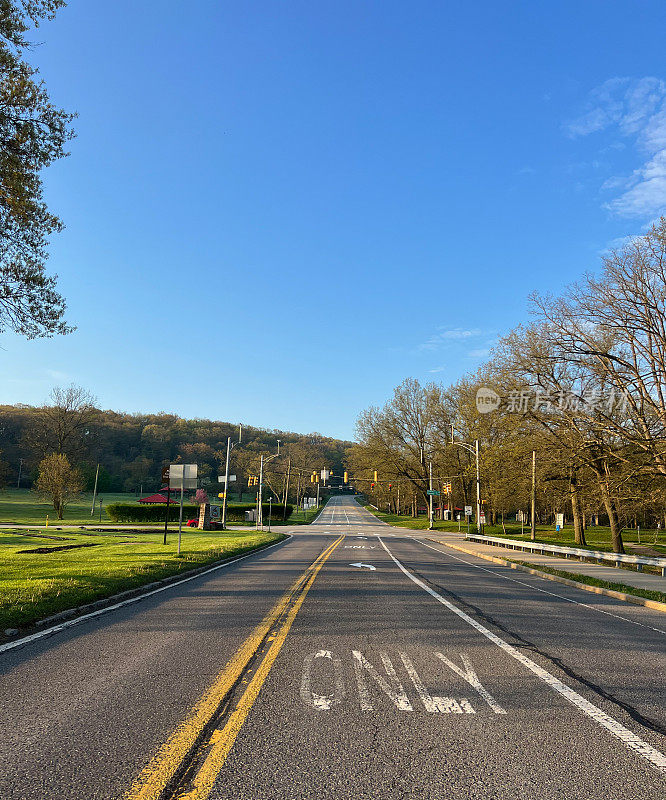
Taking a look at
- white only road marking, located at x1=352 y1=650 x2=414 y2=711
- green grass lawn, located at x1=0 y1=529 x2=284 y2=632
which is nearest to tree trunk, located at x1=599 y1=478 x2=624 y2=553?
green grass lawn, located at x1=0 y1=529 x2=284 y2=632

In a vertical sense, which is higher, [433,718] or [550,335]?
[550,335]

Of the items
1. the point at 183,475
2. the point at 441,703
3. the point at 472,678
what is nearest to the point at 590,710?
the point at 472,678

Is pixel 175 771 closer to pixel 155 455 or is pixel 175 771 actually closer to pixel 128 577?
pixel 128 577

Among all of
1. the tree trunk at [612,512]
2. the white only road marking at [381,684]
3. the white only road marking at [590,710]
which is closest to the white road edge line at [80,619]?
the white only road marking at [381,684]

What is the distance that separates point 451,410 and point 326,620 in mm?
60873

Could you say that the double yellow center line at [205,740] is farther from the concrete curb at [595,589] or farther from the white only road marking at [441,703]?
the concrete curb at [595,589]

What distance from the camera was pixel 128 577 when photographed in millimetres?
12703

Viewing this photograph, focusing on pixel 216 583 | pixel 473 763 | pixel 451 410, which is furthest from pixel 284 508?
pixel 473 763

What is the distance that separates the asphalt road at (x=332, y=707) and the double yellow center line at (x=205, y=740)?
2cm

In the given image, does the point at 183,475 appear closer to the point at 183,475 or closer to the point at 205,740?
the point at 183,475

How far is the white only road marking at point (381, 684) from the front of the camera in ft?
16.0

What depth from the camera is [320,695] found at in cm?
509

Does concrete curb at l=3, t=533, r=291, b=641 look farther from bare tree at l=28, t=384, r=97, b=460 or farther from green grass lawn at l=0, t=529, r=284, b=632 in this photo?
bare tree at l=28, t=384, r=97, b=460

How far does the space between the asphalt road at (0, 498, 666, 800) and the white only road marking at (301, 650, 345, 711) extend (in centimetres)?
3
